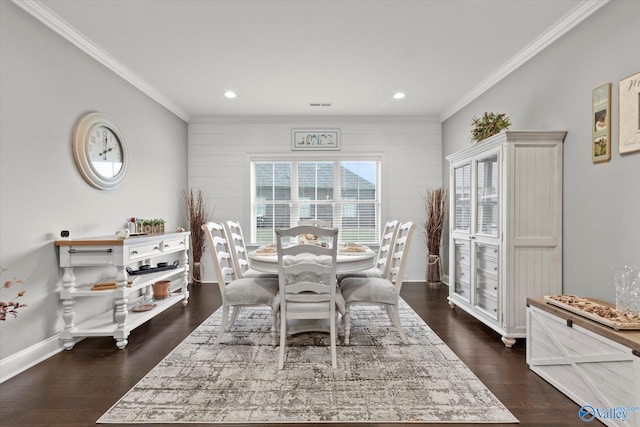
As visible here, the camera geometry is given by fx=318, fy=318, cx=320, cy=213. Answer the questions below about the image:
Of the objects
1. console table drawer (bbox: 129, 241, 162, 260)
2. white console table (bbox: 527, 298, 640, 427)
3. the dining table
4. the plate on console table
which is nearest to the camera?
white console table (bbox: 527, 298, 640, 427)

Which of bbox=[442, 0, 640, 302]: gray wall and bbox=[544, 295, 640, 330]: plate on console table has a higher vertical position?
bbox=[442, 0, 640, 302]: gray wall

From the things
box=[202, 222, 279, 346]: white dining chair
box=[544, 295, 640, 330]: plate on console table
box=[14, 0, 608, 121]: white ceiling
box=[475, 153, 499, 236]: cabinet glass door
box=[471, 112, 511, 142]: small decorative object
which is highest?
box=[14, 0, 608, 121]: white ceiling

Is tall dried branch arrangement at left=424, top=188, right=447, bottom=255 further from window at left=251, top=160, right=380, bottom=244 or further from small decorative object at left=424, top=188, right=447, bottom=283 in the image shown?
window at left=251, top=160, right=380, bottom=244

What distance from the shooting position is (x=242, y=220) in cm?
546

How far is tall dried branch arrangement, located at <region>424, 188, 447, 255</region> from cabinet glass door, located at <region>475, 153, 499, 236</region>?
1784 millimetres

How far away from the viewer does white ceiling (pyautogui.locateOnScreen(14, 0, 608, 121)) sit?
8.25 ft

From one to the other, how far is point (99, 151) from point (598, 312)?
432 cm

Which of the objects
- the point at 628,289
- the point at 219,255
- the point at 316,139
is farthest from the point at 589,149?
the point at 316,139

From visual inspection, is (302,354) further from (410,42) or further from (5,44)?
(5,44)

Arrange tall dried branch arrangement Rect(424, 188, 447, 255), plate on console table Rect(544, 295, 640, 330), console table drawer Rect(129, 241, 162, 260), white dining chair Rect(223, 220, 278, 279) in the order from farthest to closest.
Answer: tall dried branch arrangement Rect(424, 188, 447, 255) → white dining chair Rect(223, 220, 278, 279) → console table drawer Rect(129, 241, 162, 260) → plate on console table Rect(544, 295, 640, 330)

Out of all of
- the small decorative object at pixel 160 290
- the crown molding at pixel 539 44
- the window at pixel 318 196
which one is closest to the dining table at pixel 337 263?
the small decorative object at pixel 160 290

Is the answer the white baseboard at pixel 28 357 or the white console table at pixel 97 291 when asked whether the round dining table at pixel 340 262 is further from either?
the white baseboard at pixel 28 357

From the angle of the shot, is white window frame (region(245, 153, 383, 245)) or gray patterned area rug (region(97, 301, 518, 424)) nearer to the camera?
gray patterned area rug (region(97, 301, 518, 424))

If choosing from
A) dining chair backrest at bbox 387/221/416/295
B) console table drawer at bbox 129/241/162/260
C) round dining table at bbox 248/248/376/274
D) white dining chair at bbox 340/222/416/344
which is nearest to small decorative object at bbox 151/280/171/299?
console table drawer at bbox 129/241/162/260
